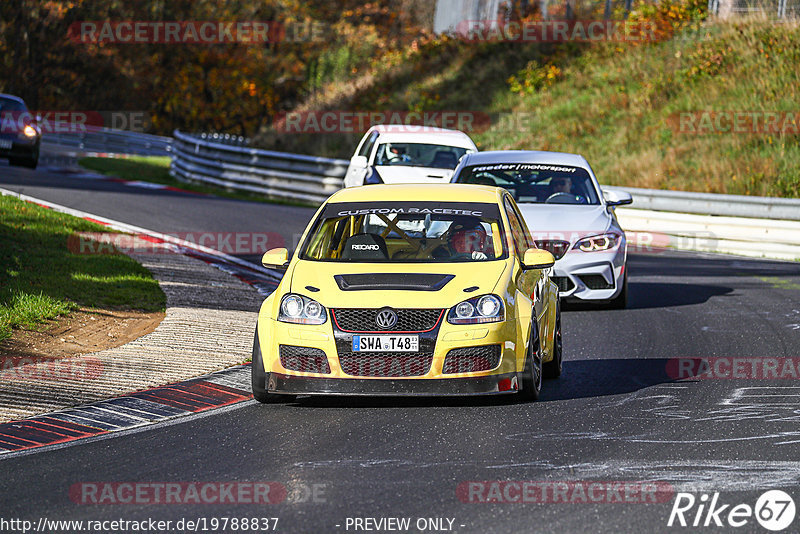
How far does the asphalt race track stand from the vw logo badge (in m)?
0.65

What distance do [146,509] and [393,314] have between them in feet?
8.73

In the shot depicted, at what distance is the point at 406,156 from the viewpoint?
21.2 metres

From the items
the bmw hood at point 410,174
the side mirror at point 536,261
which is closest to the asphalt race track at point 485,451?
the side mirror at point 536,261

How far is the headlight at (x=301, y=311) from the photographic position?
8.73 metres

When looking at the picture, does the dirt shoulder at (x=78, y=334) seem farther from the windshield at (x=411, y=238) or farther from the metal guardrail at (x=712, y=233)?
the metal guardrail at (x=712, y=233)

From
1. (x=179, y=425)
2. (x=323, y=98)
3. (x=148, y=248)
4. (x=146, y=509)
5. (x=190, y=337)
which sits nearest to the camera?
(x=146, y=509)

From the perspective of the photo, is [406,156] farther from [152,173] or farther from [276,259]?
[152,173]

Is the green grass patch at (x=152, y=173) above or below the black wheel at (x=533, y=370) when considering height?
below

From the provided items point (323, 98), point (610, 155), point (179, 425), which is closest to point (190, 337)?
point (179, 425)

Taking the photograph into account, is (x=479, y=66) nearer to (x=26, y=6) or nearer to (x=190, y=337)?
(x=26, y=6)

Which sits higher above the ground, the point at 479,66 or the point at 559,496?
the point at 479,66

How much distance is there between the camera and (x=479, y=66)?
1673 inches

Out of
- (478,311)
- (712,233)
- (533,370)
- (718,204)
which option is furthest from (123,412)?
(718,204)

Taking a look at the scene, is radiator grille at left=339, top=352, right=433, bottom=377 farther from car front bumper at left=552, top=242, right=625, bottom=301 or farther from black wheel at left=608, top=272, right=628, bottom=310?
black wheel at left=608, top=272, right=628, bottom=310
